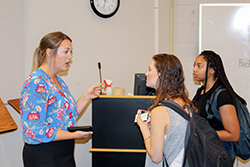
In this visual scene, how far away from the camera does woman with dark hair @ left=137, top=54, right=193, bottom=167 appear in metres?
1.31

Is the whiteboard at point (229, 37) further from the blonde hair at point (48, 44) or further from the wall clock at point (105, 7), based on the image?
the blonde hair at point (48, 44)

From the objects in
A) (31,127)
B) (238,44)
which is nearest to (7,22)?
(31,127)

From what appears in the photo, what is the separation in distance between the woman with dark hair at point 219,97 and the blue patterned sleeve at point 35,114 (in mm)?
1222

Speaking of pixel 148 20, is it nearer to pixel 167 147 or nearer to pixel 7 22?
pixel 7 22

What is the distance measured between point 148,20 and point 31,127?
2.11 metres

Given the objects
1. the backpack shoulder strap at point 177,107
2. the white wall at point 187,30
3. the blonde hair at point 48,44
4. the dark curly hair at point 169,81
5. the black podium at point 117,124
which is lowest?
the black podium at point 117,124

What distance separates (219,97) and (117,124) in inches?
34.8

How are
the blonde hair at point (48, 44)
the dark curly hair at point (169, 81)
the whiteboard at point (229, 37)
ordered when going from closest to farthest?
1. the dark curly hair at point (169, 81)
2. the blonde hair at point (48, 44)
3. the whiteboard at point (229, 37)

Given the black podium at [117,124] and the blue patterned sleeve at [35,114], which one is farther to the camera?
the black podium at [117,124]

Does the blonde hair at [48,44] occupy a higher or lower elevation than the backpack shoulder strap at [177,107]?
higher

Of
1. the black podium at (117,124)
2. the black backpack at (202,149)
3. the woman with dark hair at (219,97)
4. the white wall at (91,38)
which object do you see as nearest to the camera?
the black backpack at (202,149)

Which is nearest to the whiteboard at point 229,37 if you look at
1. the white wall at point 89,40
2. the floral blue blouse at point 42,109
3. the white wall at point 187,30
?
the white wall at point 187,30

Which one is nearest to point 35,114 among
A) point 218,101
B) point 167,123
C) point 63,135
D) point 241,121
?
point 63,135

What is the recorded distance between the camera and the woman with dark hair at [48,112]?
1.47 metres
